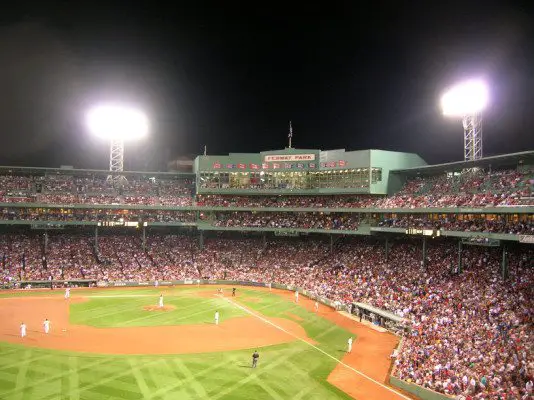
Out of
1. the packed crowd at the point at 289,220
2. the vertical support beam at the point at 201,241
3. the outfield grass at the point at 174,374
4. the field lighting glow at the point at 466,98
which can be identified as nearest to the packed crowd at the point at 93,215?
the vertical support beam at the point at 201,241

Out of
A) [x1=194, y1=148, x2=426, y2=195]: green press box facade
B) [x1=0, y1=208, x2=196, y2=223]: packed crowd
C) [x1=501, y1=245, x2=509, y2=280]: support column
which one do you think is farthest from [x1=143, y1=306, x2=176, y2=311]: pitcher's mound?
[x1=501, y1=245, x2=509, y2=280]: support column

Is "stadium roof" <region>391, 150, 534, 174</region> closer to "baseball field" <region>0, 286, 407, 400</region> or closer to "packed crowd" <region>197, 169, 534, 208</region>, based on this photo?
"packed crowd" <region>197, 169, 534, 208</region>

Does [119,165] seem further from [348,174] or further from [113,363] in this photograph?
[113,363]

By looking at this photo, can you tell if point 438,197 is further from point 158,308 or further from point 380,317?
point 158,308

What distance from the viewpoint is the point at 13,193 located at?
56594 millimetres

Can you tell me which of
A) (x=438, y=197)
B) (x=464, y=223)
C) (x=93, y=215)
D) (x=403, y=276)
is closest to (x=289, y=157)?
(x=438, y=197)

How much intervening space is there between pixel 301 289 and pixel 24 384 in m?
29.9

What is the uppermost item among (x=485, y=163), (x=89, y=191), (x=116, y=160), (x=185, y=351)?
(x=116, y=160)

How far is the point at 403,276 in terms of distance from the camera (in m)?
40.0

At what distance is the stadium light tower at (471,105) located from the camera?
41062 mm

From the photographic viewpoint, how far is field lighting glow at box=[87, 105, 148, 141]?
188 feet

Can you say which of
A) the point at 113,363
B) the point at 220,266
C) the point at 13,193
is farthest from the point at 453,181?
the point at 13,193

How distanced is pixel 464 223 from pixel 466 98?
12449mm

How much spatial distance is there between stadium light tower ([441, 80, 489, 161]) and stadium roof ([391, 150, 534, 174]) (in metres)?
1.12
